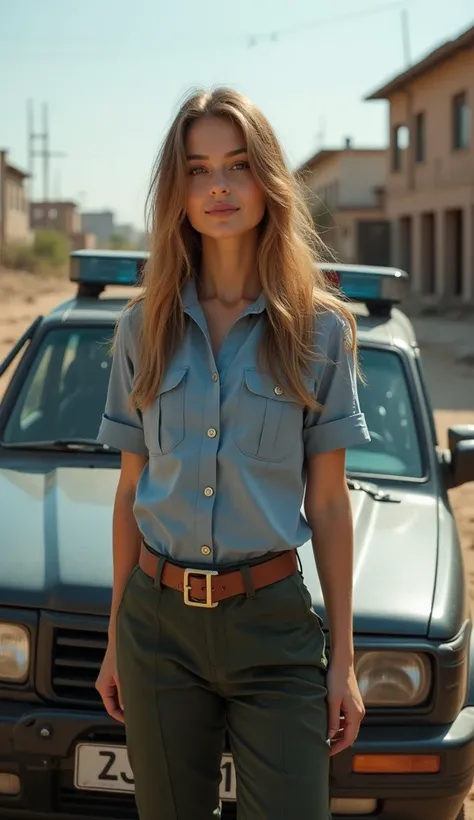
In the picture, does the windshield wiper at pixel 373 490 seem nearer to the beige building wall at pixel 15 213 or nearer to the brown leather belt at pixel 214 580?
the brown leather belt at pixel 214 580

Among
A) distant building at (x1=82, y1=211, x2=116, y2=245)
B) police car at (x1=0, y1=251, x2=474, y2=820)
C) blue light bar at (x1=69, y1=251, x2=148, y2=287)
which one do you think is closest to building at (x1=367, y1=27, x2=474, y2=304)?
blue light bar at (x1=69, y1=251, x2=148, y2=287)

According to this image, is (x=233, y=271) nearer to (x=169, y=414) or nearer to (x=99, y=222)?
(x=169, y=414)

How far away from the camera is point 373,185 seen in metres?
48.5

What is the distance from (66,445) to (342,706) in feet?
7.02

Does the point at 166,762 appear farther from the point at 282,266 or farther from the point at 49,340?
the point at 49,340

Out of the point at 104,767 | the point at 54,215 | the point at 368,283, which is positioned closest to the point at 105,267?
the point at 368,283

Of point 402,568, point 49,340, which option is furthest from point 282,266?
point 49,340

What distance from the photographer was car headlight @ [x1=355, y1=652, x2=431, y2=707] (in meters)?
3.07

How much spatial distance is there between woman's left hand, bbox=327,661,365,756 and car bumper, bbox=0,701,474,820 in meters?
0.77

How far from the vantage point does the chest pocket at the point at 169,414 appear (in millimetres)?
2260

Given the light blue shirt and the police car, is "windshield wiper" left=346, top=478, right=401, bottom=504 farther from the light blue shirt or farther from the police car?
the light blue shirt

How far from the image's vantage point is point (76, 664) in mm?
3094

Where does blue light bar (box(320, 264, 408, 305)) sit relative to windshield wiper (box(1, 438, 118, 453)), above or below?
above

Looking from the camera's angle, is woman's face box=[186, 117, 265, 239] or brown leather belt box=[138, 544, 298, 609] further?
woman's face box=[186, 117, 265, 239]
